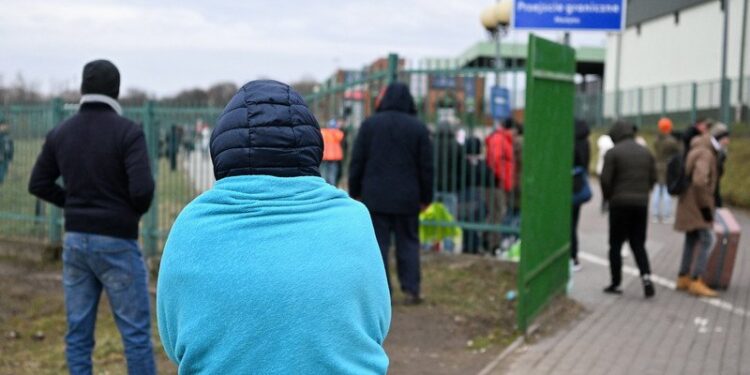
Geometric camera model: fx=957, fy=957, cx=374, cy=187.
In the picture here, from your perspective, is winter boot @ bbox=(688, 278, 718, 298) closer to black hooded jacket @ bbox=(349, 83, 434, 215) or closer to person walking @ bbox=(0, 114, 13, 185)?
black hooded jacket @ bbox=(349, 83, 434, 215)

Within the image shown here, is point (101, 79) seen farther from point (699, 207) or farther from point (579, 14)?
point (699, 207)

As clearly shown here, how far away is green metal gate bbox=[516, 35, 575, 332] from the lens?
24.0 feet

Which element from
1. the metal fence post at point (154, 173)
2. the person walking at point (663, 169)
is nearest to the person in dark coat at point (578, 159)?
the metal fence post at point (154, 173)

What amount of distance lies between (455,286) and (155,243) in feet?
11.5

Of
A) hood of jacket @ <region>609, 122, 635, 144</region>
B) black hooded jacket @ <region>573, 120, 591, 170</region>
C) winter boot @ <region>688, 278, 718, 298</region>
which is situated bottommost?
winter boot @ <region>688, 278, 718, 298</region>

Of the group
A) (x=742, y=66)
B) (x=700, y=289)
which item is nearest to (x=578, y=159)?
(x=700, y=289)

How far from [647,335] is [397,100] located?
9.57 ft

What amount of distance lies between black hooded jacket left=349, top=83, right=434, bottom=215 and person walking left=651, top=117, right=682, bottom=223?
353 inches

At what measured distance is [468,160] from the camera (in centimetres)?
1025

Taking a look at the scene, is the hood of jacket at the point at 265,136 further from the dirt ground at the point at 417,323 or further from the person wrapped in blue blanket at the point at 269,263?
the dirt ground at the point at 417,323

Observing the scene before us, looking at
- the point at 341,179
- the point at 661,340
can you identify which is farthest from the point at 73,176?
the point at 341,179

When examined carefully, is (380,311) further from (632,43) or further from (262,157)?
(632,43)

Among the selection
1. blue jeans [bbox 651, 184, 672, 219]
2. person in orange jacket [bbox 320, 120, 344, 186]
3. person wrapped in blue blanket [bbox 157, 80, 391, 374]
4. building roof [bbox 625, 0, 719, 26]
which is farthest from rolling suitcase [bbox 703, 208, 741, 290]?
building roof [bbox 625, 0, 719, 26]

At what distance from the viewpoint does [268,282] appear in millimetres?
2232
